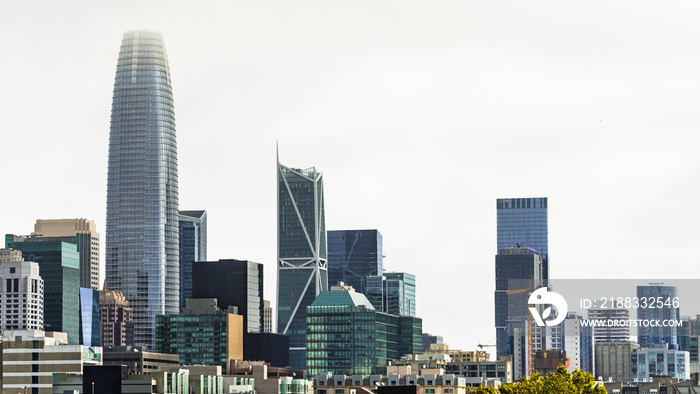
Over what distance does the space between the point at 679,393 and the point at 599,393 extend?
46.2 metres

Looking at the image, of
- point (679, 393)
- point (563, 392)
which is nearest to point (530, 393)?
point (563, 392)

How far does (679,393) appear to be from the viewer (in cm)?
14838

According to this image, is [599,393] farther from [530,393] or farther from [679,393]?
[679,393]

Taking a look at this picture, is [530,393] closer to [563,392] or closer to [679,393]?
[563,392]

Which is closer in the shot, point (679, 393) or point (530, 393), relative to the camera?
point (679, 393)

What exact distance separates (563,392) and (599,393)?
437 centimetres

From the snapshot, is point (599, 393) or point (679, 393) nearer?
point (679, 393)

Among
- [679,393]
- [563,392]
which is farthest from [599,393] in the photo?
[679,393]

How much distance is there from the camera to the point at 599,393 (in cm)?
19425

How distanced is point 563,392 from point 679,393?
4836 cm

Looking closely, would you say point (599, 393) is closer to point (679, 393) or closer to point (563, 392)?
point (563, 392)

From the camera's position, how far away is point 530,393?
200 meters

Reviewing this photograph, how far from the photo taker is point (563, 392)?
19625 cm

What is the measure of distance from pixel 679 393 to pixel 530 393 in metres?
52.0
